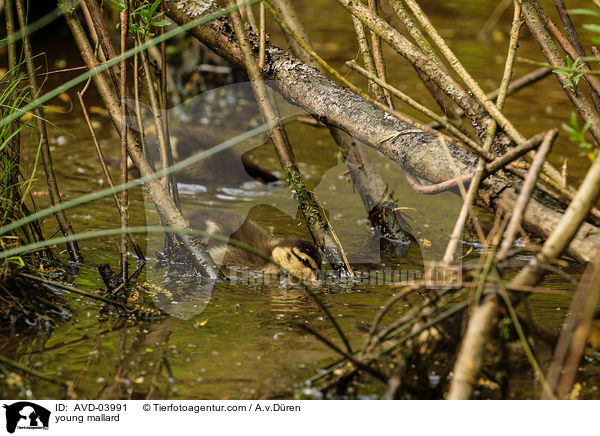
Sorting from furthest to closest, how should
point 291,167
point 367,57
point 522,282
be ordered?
point 367,57, point 291,167, point 522,282

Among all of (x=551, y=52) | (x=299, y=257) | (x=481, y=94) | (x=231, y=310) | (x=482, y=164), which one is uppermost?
(x=551, y=52)

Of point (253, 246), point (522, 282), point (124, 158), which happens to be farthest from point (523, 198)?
point (253, 246)

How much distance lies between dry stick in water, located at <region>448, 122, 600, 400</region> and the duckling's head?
4.38 feet

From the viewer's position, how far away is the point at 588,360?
5.83 ft

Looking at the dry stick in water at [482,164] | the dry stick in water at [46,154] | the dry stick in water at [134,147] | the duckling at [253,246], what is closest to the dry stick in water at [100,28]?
the dry stick in water at [134,147]

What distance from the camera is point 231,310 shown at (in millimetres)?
2193

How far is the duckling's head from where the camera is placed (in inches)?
108

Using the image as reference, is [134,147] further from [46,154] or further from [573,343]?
[573,343]

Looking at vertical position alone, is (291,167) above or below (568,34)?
below

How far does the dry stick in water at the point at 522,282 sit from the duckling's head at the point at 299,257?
134 cm

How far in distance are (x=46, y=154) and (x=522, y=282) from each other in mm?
1866

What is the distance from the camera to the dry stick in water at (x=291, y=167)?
8.18 ft

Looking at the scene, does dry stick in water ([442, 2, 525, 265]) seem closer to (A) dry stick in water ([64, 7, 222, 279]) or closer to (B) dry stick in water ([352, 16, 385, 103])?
(B) dry stick in water ([352, 16, 385, 103])
